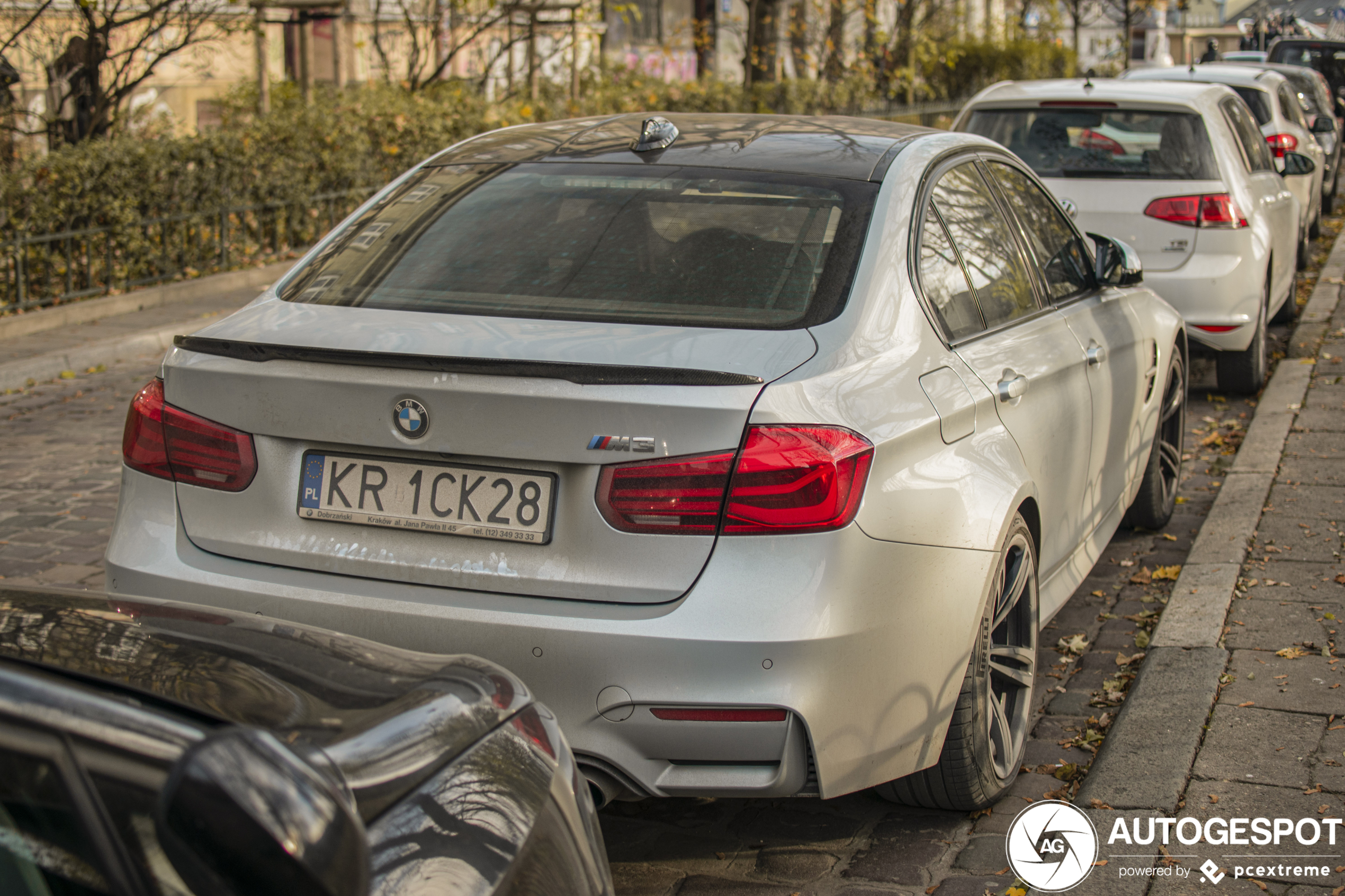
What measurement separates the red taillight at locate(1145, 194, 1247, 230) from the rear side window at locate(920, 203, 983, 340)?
460 centimetres

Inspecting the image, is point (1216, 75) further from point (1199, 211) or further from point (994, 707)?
point (994, 707)

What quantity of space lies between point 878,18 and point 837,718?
2187 centimetres

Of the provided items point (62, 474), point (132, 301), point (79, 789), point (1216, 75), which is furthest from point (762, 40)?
point (79, 789)

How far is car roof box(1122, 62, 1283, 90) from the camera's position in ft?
39.4

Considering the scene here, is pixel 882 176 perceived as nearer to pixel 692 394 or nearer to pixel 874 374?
pixel 874 374

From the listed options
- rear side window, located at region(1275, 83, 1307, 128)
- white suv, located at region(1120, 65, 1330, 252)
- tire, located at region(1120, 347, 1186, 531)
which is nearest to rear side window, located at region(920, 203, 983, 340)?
tire, located at region(1120, 347, 1186, 531)

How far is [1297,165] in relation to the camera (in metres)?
10.2

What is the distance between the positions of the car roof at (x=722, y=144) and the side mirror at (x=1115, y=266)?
1034 millimetres

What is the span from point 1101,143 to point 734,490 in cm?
605

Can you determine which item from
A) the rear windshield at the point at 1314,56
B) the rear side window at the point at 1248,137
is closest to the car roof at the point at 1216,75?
the rear side window at the point at 1248,137

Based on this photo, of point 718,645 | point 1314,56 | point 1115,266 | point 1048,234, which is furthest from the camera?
point 1314,56

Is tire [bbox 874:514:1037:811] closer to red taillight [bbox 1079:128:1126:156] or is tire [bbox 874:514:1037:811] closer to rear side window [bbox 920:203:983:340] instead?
rear side window [bbox 920:203:983:340]

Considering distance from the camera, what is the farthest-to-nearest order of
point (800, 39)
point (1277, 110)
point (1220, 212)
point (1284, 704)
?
1. point (800, 39)
2. point (1277, 110)
3. point (1220, 212)
4. point (1284, 704)

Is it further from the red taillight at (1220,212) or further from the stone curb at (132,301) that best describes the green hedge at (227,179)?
the red taillight at (1220,212)
